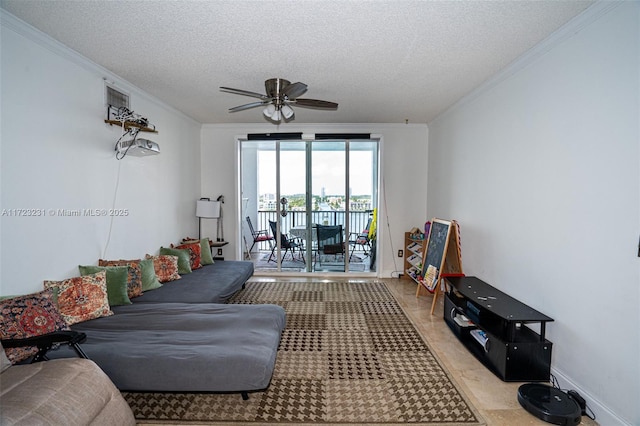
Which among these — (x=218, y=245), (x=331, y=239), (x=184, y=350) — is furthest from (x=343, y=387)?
(x=218, y=245)

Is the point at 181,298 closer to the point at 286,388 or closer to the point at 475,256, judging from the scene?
the point at 286,388

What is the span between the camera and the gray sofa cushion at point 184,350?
1.79 m

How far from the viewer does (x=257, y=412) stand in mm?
1919

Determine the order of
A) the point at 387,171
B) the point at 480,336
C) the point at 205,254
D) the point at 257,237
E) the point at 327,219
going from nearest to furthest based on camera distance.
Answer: the point at 480,336, the point at 205,254, the point at 387,171, the point at 327,219, the point at 257,237

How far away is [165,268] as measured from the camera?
3.51 m

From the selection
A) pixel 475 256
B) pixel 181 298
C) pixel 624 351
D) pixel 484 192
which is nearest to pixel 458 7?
pixel 484 192

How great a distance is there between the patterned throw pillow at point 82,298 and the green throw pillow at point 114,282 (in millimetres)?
146

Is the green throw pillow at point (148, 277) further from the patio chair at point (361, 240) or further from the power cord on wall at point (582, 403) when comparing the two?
the power cord on wall at point (582, 403)

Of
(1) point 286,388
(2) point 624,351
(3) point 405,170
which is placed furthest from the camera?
(3) point 405,170

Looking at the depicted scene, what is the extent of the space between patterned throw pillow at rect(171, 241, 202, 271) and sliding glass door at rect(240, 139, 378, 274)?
4.84 feet

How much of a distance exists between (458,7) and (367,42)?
679mm

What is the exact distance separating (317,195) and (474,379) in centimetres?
366

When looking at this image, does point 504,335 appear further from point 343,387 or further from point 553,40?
point 553,40

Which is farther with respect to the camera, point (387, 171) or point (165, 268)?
point (387, 171)
